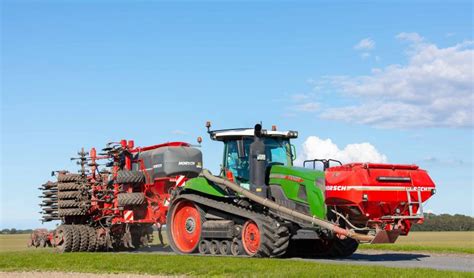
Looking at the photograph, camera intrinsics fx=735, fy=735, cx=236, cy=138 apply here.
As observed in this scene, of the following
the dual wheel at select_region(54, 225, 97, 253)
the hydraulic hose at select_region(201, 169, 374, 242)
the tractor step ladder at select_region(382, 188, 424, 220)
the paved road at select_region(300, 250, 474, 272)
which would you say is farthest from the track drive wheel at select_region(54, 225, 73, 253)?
the tractor step ladder at select_region(382, 188, 424, 220)

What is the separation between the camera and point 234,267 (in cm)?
1669

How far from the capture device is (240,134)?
21.9 m

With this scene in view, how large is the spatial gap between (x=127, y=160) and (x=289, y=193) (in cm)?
913

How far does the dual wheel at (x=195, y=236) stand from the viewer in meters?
20.5

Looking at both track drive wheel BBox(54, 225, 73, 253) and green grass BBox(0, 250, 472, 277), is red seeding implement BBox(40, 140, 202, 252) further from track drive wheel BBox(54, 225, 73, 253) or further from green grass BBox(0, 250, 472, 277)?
green grass BBox(0, 250, 472, 277)

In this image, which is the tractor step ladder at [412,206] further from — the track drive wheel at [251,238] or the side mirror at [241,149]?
the side mirror at [241,149]

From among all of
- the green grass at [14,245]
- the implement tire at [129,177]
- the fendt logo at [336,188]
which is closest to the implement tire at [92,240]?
the implement tire at [129,177]

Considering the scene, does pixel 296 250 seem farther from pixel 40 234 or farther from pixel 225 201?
pixel 40 234

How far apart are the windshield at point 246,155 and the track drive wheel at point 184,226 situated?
1940mm

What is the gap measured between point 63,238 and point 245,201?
29.7 feet

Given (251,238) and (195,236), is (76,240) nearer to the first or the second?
(195,236)

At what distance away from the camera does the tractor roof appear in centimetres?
2191

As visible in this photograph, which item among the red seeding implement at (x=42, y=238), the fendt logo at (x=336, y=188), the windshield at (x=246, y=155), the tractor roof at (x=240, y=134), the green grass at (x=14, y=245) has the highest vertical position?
the tractor roof at (x=240, y=134)

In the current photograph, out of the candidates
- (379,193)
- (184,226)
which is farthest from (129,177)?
(379,193)
